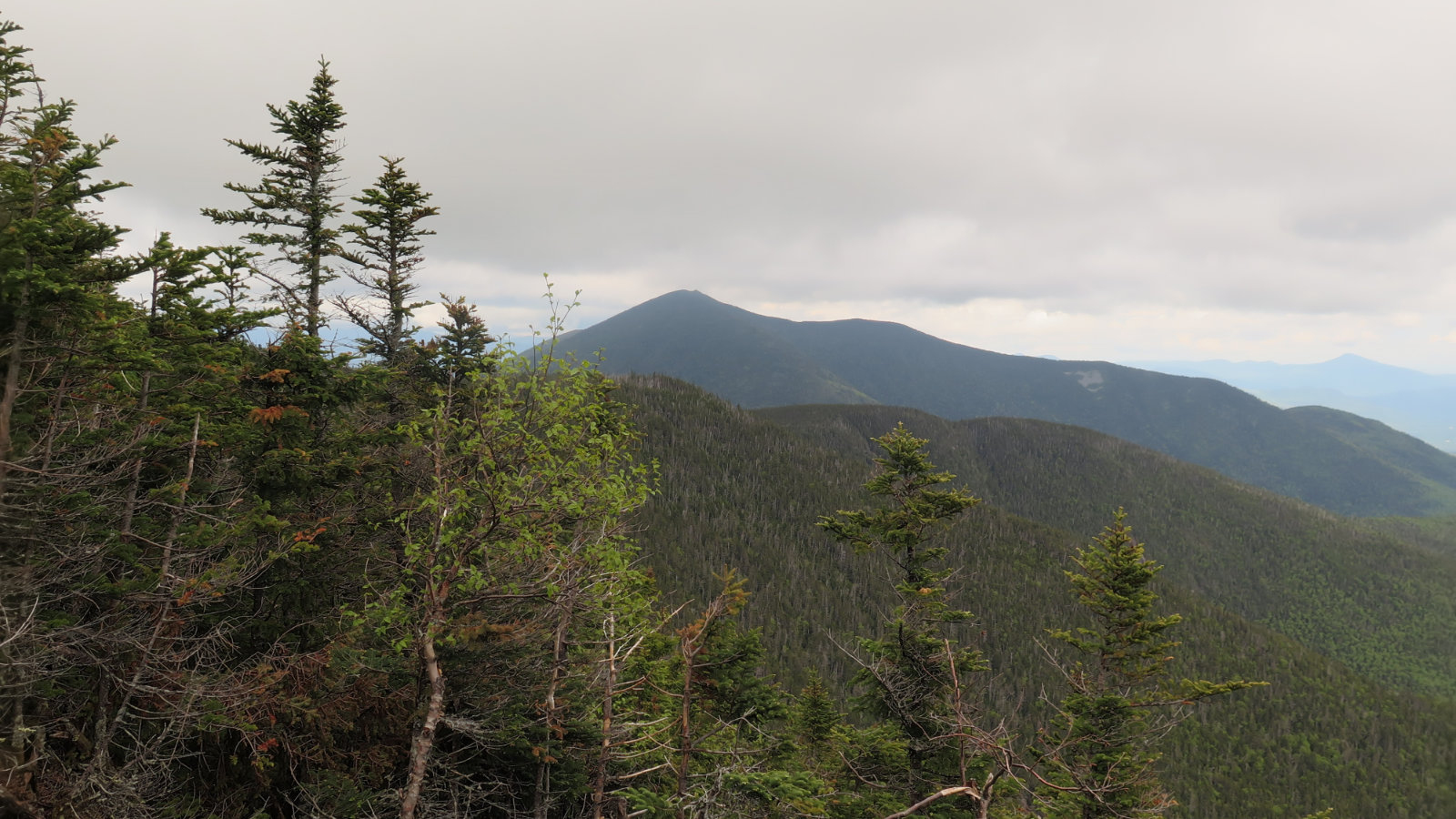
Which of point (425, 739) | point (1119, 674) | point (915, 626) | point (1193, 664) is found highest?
point (425, 739)

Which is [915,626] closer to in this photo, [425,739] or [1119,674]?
[1119,674]

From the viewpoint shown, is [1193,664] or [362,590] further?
[1193,664]

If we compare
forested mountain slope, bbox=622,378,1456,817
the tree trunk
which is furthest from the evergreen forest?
forested mountain slope, bbox=622,378,1456,817

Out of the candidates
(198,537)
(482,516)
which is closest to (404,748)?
(198,537)

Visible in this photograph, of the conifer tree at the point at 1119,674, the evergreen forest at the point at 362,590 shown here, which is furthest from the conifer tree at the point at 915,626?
the conifer tree at the point at 1119,674

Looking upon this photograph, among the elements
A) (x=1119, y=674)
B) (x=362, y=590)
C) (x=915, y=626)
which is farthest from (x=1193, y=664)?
(x=362, y=590)

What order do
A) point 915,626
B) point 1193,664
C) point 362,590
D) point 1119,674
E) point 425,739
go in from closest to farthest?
1. point 425,739
2. point 362,590
3. point 1119,674
4. point 915,626
5. point 1193,664

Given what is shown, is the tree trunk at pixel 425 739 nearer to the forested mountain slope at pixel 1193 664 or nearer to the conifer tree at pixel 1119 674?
the conifer tree at pixel 1119 674

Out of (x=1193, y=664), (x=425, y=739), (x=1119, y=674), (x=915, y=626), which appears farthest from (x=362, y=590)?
(x=1193, y=664)

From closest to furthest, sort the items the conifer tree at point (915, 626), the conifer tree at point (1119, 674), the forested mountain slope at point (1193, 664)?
the conifer tree at point (1119, 674) < the conifer tree at point (915, 626) < the forested mountain slope at point (1193, 664)

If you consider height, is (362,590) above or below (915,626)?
above

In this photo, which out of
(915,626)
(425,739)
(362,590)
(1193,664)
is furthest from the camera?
(1193,664)

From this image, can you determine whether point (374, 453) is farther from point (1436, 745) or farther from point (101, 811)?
point (1436, 745)

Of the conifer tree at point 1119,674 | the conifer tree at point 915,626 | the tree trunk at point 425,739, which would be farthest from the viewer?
the conifer tree at point 915,626
